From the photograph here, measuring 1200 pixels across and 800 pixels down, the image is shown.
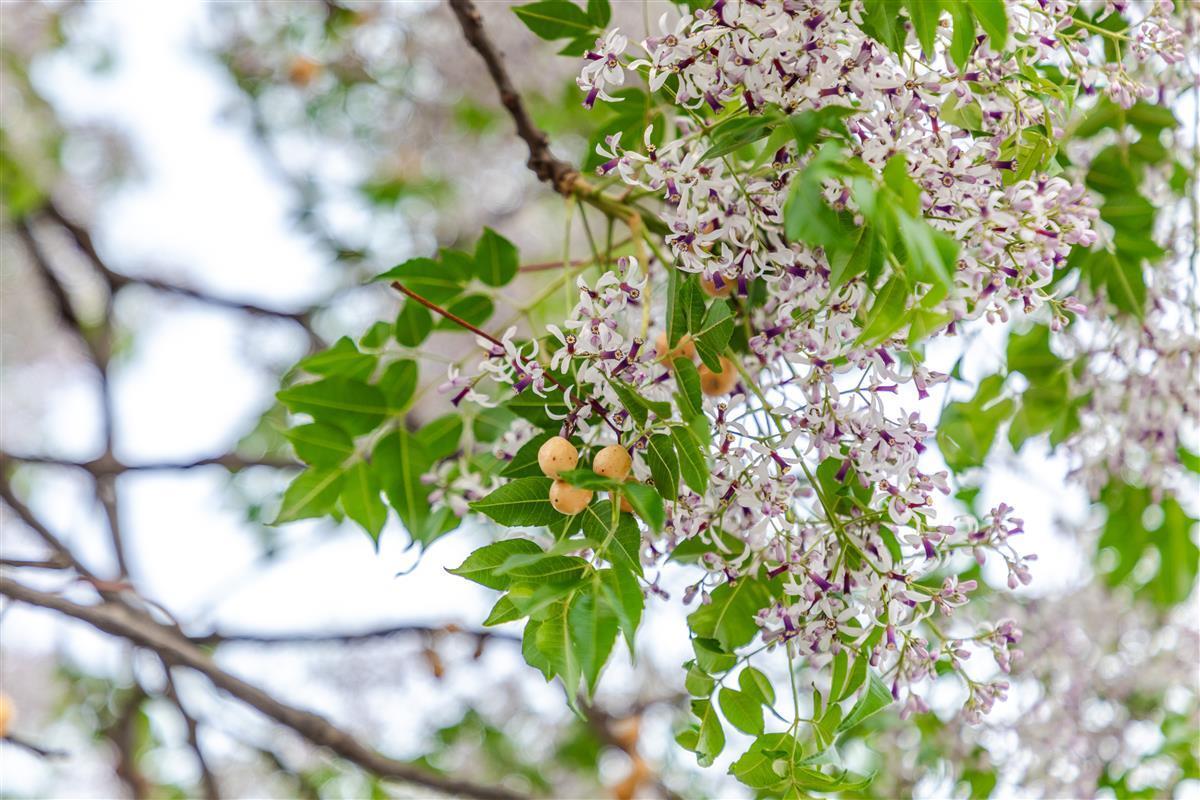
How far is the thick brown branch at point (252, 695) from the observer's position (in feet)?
3.48

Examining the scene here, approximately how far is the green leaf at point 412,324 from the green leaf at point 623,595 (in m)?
0.37

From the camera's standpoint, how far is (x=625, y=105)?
834mm

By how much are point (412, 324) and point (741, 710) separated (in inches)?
16.2

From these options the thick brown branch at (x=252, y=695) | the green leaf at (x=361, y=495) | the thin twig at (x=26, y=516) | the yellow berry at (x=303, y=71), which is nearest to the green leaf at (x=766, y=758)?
the green leaf at (x=361, y=495)

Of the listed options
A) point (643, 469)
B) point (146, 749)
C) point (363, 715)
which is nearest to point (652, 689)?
point (363, 715)

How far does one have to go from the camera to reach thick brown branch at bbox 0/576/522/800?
106 centimetres

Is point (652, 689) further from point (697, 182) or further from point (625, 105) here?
point (697, 182)

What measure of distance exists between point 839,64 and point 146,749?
2.04m

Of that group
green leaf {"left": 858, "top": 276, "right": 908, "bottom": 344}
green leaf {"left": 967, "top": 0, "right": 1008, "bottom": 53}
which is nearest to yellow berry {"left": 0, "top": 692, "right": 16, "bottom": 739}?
green leaf {"left": 858, "top": 276, "right": 908, "bottom": 344}

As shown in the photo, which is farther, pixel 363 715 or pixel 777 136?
pixel 363 715

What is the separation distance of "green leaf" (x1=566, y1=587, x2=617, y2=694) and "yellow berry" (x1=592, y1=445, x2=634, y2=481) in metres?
0.06

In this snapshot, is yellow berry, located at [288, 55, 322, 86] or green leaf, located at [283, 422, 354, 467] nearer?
green leaf, located at [283, 422, 354, 467]

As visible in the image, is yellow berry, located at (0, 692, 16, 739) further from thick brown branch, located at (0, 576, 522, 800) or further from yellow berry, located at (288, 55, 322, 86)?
yellow berry, located at (288, 55, 322, 86)

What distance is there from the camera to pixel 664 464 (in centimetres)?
59
